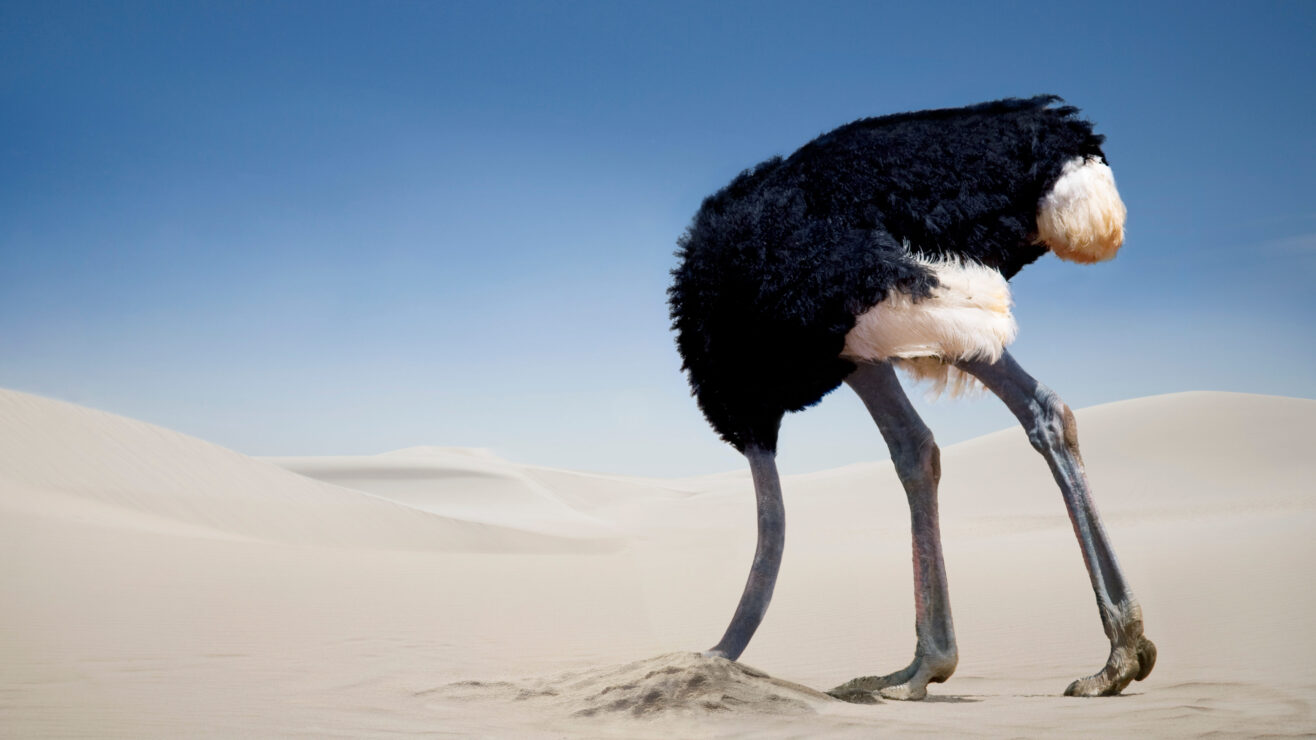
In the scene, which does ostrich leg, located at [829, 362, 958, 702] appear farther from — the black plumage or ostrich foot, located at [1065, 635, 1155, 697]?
ostrich foot, located at [1065, 635, 1155, 697]

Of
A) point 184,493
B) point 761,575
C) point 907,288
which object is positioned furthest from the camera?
point 184,493

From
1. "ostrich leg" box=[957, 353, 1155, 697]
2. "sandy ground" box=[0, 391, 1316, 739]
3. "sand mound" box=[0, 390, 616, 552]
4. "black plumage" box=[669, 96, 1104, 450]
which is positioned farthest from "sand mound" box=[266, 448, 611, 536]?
"ostrich leg" box=[957, 353, 1155, 697]

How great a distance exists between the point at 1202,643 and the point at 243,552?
1220 cm

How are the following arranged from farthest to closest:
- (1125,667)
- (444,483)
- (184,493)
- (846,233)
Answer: (444,483), (184,493), (1125,667), (846,233)

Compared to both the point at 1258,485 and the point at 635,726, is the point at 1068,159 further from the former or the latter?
the point at 1258,485

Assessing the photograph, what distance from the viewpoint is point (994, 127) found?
426cm

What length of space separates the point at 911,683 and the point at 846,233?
2.07m

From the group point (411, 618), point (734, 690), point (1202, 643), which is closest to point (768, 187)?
point (734, 690)

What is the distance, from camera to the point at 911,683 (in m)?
4.31

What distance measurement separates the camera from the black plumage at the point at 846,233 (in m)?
3.94

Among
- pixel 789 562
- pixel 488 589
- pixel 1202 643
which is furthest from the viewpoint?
pixel 789 562

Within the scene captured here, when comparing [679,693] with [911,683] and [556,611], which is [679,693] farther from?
[556,611]

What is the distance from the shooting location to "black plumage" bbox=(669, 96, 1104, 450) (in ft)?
12.9

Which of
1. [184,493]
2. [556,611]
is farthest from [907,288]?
[184,493]
